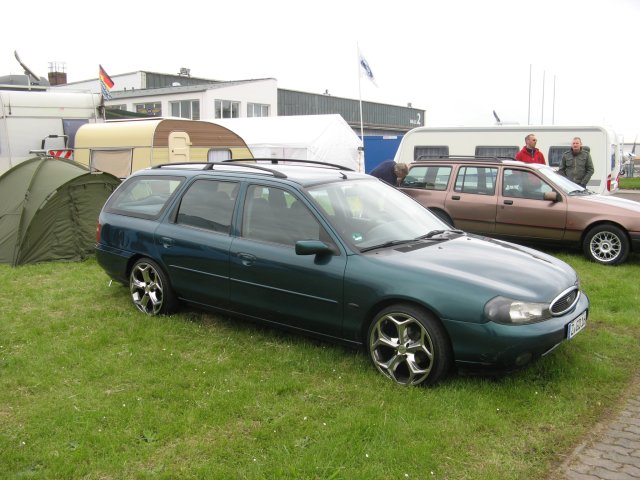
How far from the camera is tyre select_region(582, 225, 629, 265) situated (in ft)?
27.4

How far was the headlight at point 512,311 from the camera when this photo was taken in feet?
12.9

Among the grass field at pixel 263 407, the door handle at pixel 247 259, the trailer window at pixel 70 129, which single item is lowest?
the grass field at pixel 263 407

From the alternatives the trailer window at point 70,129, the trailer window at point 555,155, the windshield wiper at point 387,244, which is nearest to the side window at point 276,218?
the windshield wiper at point 387,244

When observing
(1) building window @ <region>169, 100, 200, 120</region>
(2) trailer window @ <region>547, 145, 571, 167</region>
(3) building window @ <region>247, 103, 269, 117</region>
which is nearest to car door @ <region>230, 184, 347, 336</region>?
(2) trailer window @ <region>547, 145, 571, 167</region>

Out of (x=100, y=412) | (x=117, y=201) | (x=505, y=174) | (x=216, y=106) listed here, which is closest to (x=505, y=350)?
(x=100, y=412)

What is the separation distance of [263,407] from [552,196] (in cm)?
643

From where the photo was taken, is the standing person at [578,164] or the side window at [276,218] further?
the standing person at [578,164]

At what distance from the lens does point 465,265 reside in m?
4.34

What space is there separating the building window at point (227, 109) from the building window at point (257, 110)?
36.5 inches

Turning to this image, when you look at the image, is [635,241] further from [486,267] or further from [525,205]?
[486,267]

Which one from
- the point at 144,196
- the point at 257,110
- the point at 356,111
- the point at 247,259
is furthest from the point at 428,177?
the point at 356,111

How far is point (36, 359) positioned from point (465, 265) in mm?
3549

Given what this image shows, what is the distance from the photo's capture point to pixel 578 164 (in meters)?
10.9

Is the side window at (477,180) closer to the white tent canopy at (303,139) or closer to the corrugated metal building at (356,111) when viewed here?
the white tent canopy at (303,139)
